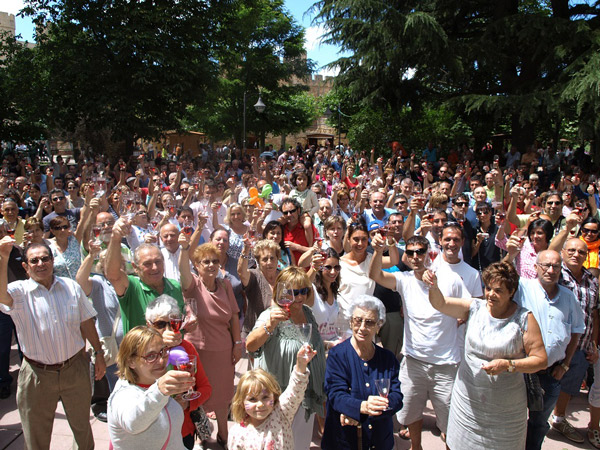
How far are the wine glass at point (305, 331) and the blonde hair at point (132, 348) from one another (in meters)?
0.94

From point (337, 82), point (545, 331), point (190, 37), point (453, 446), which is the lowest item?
point (453, 446)

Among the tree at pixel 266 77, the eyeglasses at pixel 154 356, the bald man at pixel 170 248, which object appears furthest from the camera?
the tree at pixel 266 77

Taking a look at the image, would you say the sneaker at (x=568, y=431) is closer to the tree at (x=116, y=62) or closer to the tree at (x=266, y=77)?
the tree at (x=116, y=62)

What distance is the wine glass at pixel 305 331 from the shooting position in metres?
2.98

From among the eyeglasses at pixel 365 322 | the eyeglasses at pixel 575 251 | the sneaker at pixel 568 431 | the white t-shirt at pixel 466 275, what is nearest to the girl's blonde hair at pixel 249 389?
the eyeglasses at pixel 365 322

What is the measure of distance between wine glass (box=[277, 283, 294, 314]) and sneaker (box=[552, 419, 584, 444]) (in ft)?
9.70

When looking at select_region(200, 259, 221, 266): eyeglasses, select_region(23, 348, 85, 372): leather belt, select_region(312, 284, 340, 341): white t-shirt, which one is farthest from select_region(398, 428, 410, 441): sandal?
select_region(23, 348, 85, 372): leather belt

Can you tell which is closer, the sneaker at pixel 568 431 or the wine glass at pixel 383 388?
the wine glass at pixel 383 388

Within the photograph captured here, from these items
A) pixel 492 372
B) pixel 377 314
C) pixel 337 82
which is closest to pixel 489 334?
pixel 492 372

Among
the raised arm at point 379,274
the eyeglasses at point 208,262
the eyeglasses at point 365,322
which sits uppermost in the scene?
the eyeglasses at point 208,262

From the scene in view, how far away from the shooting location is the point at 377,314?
302 cm

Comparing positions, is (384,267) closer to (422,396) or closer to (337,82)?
(422,396)

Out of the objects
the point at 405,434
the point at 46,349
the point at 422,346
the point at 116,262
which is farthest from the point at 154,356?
the point at 405,434

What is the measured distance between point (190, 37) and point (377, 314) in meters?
17.4
